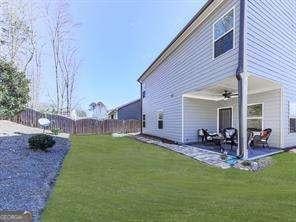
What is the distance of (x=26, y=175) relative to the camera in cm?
833

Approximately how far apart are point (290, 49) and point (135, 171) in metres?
8.97

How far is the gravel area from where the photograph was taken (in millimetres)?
6094

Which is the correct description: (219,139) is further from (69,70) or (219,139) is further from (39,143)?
(69,70)

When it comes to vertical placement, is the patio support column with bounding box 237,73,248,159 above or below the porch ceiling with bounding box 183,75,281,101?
below

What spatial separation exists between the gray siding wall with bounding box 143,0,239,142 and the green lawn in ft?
12.1

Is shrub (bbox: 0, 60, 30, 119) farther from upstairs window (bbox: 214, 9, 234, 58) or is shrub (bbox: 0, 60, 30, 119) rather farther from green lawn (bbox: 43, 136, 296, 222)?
upstairs window (bbox: 214, 9, 234, 58)

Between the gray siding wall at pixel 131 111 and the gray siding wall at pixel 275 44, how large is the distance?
68.3 feet

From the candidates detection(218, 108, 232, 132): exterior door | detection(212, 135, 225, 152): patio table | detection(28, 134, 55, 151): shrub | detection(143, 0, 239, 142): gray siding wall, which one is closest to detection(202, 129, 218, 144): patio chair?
detection(212, 135, 225, 152): patio table

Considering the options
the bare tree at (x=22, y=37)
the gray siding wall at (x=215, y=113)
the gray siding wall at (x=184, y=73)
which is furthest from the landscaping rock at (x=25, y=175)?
the bare tree at (x=22, y=37)

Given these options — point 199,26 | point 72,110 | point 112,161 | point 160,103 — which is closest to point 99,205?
point 112,161

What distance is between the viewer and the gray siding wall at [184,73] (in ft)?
39.3

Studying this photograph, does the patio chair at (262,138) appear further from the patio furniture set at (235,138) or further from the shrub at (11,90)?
the shrub at (11,90)

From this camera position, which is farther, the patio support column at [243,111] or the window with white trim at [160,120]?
the window with white trim at [160,120]

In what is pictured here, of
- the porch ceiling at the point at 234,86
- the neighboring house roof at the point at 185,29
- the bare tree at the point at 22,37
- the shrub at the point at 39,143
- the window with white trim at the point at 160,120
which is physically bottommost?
the shrub at the point at 39,143
